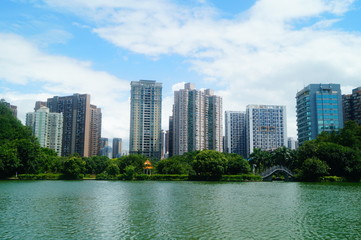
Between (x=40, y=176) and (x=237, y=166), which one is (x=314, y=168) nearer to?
(x=237, y=166)

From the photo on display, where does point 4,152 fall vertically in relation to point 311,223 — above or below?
above

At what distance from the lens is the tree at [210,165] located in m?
60.0

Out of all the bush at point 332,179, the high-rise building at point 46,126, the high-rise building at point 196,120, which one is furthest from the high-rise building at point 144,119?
the bush at point 332,179

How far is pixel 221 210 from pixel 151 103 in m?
107

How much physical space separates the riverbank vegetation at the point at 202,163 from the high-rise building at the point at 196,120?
48.9 meters

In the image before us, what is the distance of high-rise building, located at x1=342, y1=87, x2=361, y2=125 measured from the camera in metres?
107

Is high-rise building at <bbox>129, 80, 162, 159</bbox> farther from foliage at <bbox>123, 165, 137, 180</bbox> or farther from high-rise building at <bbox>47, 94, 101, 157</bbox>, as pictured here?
foliage at <bbox>123, 165, 137, 180</bbox>

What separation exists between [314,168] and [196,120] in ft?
232

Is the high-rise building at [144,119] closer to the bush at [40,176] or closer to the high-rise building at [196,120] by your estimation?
the high-rise building at [196,120]

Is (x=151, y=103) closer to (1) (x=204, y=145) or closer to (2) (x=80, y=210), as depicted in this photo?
(1) (x=204, y=145)

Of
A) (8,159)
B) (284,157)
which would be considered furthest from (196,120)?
(8,159)

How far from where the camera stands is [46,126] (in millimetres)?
132125

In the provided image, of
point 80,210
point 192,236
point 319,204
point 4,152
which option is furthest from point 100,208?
point 4,152

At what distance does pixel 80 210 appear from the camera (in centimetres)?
2123
